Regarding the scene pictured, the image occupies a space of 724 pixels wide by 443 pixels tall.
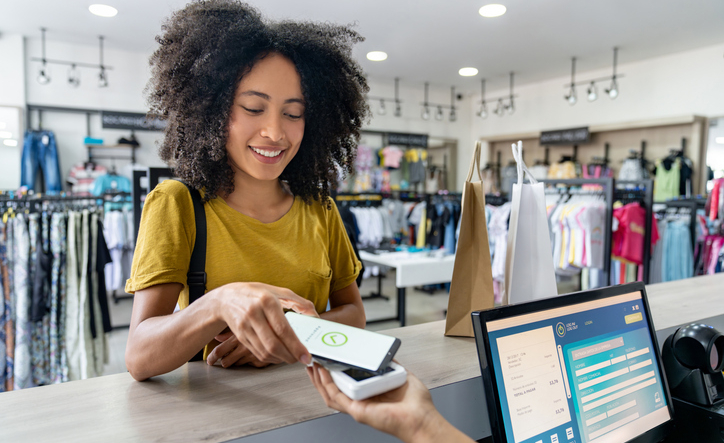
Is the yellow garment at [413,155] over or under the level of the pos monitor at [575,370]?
over

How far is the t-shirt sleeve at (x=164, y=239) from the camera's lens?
32.9 inches

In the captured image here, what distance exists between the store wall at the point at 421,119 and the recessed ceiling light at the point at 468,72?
1.06 meters

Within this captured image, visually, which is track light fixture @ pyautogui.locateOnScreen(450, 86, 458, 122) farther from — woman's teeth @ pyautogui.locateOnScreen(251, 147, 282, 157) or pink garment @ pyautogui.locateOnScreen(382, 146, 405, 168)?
woman's teeth @ pyautogui.locateOnScreen(251, 147, 282, 157)

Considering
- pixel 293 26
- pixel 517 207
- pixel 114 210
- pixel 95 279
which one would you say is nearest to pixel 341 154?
pixel 293 26

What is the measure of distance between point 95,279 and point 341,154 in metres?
2.24

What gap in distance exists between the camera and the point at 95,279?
277 centimetres

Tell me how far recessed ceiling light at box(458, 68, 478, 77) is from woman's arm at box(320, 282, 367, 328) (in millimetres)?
6455

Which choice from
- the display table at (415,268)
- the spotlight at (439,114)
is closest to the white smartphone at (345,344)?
the display table at (415,268)

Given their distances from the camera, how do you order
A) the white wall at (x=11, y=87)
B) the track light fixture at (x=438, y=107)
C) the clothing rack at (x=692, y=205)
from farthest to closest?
1. the track light fixture at (x=438, y=107)
2. the white wall at (x=11, y=87)
3. the clothing rack at (x=692, y=205)

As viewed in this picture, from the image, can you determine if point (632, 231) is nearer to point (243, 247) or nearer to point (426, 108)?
point (243, 247)

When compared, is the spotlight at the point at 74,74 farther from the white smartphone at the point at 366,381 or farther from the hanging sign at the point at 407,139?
the white smartphone at the point at 366,381

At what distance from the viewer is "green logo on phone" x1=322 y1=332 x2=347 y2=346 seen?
0.61 m

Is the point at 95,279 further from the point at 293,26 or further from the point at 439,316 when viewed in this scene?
the point at 439,316

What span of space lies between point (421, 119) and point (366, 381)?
824 cm
